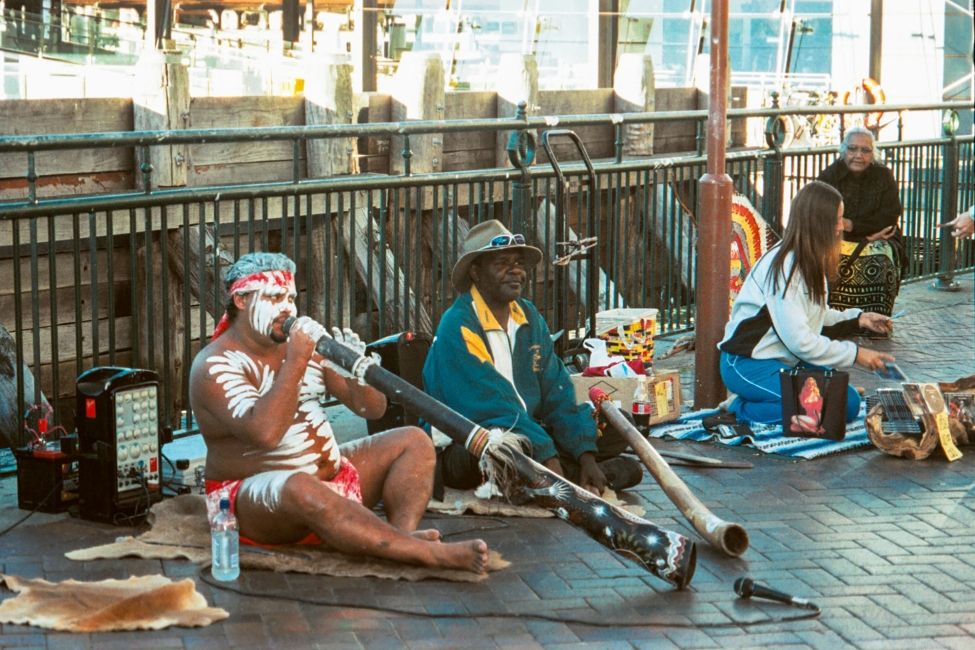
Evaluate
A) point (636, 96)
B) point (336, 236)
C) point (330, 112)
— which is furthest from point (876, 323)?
point (636, 96)

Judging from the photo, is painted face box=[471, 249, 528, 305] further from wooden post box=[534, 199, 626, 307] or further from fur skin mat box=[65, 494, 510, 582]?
wooden post box=[534, 199, 626, 307]

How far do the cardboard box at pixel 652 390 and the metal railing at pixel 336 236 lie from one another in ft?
2.44

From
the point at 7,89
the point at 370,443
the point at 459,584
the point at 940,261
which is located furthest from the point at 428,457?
the point at 940,261

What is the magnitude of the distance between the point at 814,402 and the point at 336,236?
2.69m

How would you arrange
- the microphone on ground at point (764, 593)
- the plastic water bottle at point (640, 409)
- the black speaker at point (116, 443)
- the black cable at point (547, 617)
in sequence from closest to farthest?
the black cable at point (547, 617) < the microphone on ground at point (764, 593) < the black speaker at point (116, 443) < the plastic water bottle at point (640, 409)

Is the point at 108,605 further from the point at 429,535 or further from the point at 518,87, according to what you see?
the point at 518,87

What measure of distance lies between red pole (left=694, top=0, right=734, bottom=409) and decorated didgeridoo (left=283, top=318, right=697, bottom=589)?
10.1 feet

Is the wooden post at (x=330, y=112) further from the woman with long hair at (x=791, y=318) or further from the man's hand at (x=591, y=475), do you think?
the man's hand at (x=591, y=475)

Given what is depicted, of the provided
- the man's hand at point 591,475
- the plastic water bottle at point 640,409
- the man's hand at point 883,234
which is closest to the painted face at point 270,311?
the man's hand at point 591,475

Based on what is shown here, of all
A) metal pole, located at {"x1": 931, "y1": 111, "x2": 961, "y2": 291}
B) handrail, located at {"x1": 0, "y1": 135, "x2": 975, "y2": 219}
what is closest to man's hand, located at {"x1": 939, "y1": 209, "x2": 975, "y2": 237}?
handrail, located at {"x1": 0, "y1": 135, "x2": 975, "y2": 219}

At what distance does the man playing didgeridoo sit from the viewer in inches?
215

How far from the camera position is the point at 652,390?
8227mm

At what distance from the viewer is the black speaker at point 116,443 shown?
6160mm

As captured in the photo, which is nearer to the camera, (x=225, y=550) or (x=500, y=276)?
(x=225, y=550)
